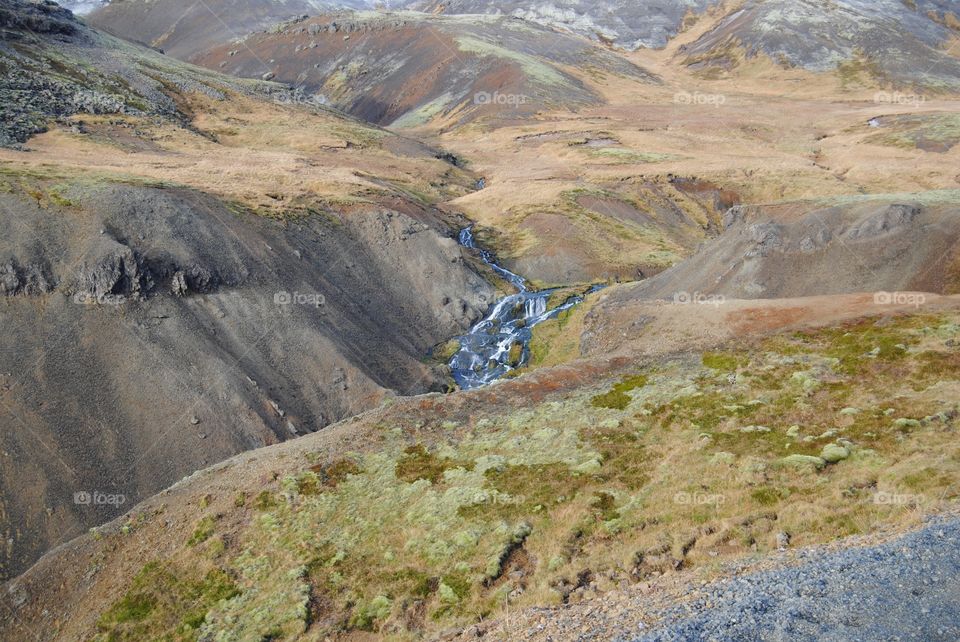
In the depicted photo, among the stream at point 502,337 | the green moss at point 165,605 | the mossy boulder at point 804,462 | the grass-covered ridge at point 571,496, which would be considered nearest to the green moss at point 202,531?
the grass-covered ridge at point 571,496

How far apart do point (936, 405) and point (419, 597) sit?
22.8 metres

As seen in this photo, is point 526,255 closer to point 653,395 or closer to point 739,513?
point 653,395

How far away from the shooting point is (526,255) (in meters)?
83.6

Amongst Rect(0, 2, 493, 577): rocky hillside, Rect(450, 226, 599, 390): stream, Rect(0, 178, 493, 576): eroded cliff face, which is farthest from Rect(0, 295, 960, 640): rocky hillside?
Rect(450, 226, 599, 390): stream

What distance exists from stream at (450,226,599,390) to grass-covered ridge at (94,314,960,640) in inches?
953

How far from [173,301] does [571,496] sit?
37188mm

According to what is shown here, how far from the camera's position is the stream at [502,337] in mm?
60156

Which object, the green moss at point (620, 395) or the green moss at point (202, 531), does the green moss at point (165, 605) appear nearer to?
the green moss at point (202, 531)

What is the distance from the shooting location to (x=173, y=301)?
161ft

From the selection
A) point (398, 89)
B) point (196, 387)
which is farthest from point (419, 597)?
point (398, 89)

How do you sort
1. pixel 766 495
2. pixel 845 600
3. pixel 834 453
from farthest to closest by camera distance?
1. pixel 834 453
2. pixel 766 495
3. pixel 845 600

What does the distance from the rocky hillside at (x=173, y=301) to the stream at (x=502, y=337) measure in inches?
105

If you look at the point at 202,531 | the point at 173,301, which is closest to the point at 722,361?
the point at 202,531

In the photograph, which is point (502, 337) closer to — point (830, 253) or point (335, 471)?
point (830, 253)
